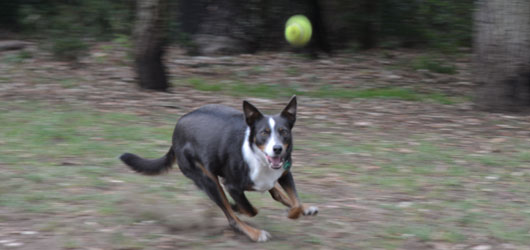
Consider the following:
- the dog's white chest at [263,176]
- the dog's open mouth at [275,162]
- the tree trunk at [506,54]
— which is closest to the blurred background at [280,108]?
the tree trunk at [506,54]

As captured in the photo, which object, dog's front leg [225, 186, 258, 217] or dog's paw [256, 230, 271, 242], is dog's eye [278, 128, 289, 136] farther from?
dog's paw [256, 230, 271, 242]

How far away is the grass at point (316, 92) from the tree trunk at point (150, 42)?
101 cm

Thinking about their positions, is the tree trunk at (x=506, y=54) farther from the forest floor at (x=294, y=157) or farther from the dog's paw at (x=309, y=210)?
the dog's paw at (x=309, y=210)

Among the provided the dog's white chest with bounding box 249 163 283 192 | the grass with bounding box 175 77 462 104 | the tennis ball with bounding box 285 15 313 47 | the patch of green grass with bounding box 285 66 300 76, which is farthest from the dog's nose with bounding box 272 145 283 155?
the patch of green grass with bounding box 285 66 300 76

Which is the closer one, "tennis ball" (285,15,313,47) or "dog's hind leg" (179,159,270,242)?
"dog's hind leg" (179,159,270,242)

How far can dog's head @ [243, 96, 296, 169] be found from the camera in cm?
507

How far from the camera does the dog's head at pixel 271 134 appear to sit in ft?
16.6

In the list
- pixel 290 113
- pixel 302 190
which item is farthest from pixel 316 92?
pixel 290 113

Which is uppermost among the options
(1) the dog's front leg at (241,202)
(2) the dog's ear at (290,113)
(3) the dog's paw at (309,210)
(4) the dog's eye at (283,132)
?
(2) the dog's ear at (290,113)

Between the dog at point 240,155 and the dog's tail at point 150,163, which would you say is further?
the dog's tail at point 150,163

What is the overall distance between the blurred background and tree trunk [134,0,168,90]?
0.02 metres

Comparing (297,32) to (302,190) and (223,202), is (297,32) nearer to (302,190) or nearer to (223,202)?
(302,190)

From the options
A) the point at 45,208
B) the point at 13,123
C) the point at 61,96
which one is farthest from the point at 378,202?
the point at 61,96

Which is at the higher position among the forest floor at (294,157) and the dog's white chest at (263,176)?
the dog's white chest at (263,176)
